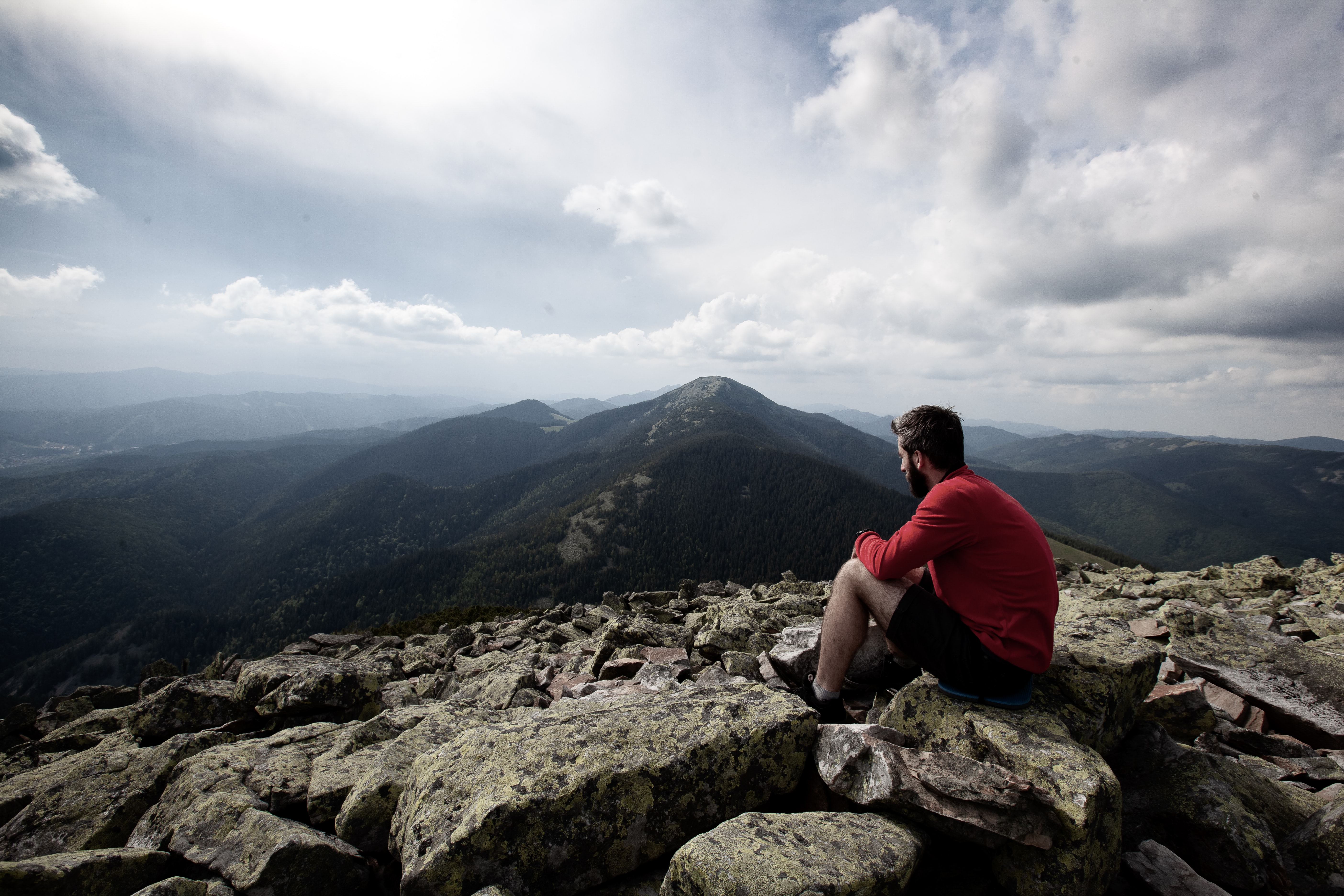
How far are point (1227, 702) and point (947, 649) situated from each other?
6601 mm

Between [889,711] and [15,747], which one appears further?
[15,747]

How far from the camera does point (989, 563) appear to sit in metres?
5.68

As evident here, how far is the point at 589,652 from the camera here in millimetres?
16000

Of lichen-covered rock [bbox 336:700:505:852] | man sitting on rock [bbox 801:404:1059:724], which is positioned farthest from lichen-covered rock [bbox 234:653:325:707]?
man sitting on rock [bbox 801:404:1059:724]

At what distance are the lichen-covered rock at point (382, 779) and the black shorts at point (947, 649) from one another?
219 inches

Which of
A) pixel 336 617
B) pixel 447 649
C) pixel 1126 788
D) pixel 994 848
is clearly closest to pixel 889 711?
pixel 994 848

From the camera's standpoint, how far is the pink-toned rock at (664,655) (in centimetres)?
1188

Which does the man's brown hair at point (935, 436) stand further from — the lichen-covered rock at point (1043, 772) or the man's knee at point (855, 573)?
the lichen-covered rock at point (1043, 772)

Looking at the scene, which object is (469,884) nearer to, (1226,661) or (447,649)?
(1226,661)

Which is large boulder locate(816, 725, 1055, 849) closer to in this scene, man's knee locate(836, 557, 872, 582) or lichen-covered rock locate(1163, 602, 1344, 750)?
man's knee locate(836, 557, 872, 582)

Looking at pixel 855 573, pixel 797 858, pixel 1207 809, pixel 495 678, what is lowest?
pixel 495 678

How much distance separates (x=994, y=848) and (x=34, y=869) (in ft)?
29.2

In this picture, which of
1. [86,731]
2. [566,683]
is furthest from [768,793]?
[86,731]

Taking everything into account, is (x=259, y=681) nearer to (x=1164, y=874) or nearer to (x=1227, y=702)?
(x=1164, y=874)
